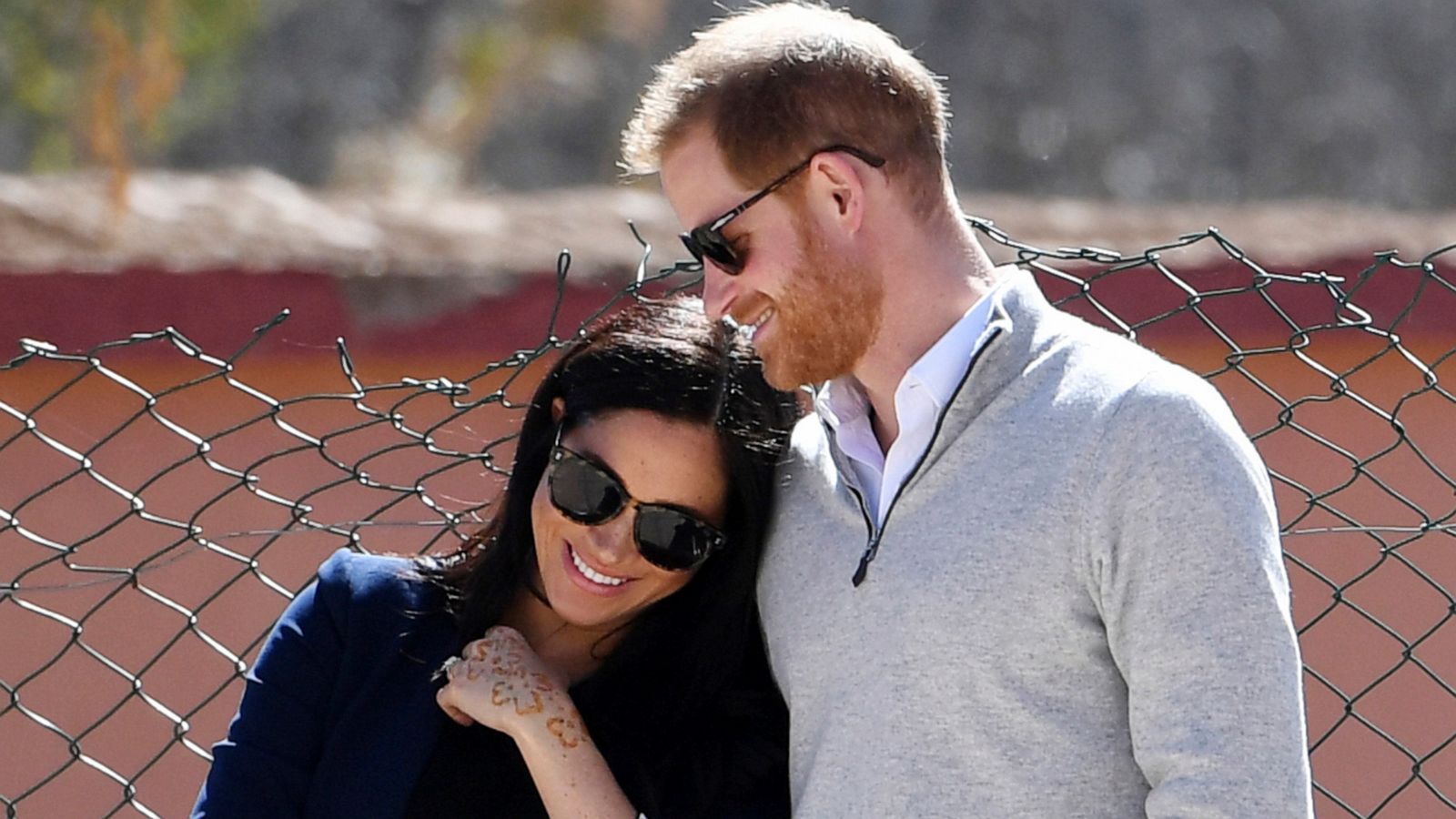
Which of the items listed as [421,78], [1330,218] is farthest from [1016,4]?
[1330,218]

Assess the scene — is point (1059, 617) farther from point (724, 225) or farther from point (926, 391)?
point (724, 225)

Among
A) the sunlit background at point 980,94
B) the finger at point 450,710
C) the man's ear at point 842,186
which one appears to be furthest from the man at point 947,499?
the sunlit background at point 980,94

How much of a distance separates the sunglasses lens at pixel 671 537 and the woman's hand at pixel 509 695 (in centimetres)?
18

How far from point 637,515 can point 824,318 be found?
34 cm

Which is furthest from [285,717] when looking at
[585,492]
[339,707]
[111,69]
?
[111,69]

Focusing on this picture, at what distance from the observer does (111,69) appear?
227 inches

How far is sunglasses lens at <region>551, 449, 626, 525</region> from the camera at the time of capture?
2.05 m

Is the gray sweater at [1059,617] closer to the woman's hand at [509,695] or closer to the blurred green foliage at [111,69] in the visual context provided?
the woman's hand at [509,695]

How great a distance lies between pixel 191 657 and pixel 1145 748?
1812mm

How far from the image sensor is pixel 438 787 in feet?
6.73

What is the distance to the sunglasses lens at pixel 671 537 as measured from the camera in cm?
206

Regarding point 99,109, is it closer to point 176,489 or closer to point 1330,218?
point 176,489

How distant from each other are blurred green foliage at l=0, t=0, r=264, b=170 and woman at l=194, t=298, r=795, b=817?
204 centimetres

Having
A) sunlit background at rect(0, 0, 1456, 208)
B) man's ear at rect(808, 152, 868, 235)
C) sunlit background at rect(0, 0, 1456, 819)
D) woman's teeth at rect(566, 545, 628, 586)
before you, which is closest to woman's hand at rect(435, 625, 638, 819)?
woman's teeth at rect(566, 545, 628, 586)
